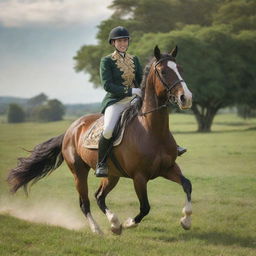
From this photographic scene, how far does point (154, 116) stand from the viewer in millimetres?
8406

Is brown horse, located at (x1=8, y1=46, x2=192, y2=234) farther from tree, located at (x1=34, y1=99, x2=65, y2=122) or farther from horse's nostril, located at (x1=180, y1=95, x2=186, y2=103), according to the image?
tree, located at (x1=34, y1=99, x2=65, y2=122)

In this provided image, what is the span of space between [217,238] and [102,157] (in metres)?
2.42

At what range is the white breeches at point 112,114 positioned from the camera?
352 inches

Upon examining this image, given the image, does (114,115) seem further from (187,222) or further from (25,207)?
(25,207)

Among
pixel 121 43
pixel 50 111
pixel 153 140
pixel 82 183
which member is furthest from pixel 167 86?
pixel 50 111

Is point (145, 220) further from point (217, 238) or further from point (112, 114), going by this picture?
point (112, 114)

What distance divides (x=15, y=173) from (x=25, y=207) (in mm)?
1662

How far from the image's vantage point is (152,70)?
328 inches

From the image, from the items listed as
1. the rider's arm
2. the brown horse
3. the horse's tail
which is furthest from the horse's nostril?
the horse's tail

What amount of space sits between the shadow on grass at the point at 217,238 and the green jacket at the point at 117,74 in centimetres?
257

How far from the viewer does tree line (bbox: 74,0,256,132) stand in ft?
160

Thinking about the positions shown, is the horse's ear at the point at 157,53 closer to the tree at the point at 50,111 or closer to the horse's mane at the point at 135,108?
the horse's mane at the point at 135,108

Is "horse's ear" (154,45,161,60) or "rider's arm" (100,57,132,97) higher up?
"horse's ear" (154,45,161,60)

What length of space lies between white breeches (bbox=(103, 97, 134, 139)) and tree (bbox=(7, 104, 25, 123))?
6776 centimetres
